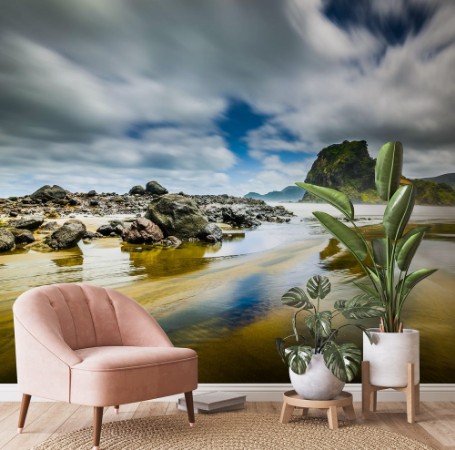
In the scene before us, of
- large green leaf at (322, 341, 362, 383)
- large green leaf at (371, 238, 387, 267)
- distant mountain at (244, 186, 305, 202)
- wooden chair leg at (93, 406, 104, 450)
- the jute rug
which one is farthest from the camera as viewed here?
distant mountain at (244, 186, 305, 202)

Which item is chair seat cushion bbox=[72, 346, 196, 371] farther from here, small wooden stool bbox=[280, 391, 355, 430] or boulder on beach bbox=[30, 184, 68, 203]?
boulder on beach bbox=[30, 184, 68, 203]

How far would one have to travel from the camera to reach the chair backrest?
3287 millimetres

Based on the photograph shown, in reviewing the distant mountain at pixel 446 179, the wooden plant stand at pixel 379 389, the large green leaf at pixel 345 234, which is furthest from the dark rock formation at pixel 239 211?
the wooden plant stand at pixel 379 389

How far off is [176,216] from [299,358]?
1.75 metres

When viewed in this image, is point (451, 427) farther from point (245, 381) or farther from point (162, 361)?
point (162, 361)

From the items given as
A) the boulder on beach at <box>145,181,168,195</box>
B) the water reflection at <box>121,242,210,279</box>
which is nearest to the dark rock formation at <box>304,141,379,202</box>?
the water reflection at <box>121,242,210,279</box>

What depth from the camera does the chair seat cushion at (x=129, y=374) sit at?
9.69 ft

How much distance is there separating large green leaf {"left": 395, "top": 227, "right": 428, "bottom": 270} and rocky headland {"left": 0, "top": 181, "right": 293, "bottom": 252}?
3.90ft

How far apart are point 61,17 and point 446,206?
10.6ft

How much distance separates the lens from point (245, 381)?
14.1 ft

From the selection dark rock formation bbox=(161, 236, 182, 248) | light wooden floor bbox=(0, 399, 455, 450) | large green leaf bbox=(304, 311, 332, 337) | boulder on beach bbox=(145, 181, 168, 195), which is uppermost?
boulder on beach bbox=(145, 181, 168, 195)

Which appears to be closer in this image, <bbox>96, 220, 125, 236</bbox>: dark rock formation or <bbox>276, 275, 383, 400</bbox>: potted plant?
<bbox>276, 275, 383, 400</bbox>: potted plant

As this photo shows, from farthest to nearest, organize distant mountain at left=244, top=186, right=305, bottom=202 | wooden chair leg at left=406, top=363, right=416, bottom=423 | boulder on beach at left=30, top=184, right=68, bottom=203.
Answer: distant mountain at left=244, top=186, right=305, bottom=202, boulder on beach at left=30, top=184, right=68, bottom=203, wooden chair leg at left=406, top=363, right=416, bottom=423

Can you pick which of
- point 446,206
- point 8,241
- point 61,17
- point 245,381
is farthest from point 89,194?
point 446,206
